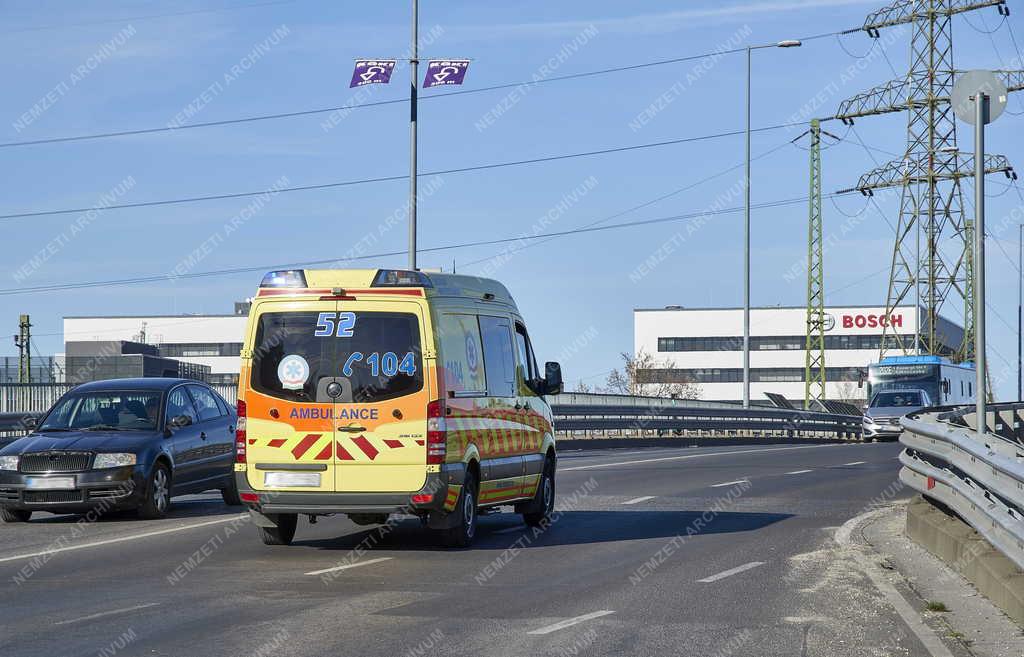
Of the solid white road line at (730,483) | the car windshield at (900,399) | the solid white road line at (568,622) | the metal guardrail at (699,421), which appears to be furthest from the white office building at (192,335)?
the solid white road line at (568,622)

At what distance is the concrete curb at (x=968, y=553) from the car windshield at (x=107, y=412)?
8.32 m

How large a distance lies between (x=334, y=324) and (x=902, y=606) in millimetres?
5384

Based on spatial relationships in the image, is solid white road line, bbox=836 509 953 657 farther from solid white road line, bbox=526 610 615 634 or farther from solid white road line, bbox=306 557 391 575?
solid white road line, bbox=306 557 391 575

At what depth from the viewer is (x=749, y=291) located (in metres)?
47.8

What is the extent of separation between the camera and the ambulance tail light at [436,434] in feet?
40.0

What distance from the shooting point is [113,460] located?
15289mm

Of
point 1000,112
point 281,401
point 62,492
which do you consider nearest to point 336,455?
point 281,401

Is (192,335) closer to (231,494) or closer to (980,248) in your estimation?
(231,494)

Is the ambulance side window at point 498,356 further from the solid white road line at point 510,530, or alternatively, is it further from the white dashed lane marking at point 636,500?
the white dashed lane marking at point 636,500

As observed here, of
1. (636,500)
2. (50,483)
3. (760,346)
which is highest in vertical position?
(760,346)

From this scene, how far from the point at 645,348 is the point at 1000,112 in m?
115

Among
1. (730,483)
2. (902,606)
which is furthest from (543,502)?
(730,483)

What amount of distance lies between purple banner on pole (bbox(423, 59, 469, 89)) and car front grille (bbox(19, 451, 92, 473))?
16785mm

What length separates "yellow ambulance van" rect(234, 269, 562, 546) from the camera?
12219 mm
